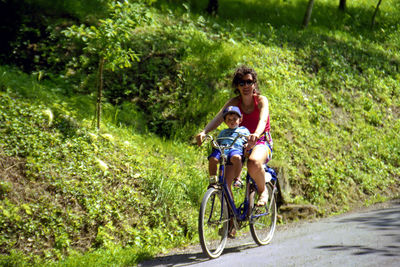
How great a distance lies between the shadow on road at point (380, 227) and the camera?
5.17 meters

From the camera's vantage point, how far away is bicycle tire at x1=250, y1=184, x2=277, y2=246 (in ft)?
20.0

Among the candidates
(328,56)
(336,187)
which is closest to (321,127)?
(336,187)

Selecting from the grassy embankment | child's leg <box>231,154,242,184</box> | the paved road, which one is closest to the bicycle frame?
child's leg <box>231,154,242,184</box>

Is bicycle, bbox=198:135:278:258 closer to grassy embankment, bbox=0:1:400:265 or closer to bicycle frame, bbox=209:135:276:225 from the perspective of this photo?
bicycle frame, bbox=209:135:276:225

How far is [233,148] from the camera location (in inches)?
224

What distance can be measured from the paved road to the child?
3.27 feet

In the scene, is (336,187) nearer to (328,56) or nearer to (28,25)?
(328,56)

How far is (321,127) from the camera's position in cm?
1218

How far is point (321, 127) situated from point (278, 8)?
8.42m

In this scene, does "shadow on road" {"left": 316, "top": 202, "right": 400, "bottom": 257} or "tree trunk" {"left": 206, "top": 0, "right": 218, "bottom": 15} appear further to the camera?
"tree trunk" {"left": 206, "top": 0, "right": 218, "bottom": 15}

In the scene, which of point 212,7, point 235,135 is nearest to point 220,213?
point 235,135

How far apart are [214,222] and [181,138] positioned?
4.08 meters

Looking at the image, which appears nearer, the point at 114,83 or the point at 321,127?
the point at 114,83

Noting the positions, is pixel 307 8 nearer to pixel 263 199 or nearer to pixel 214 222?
pixel 263 199
